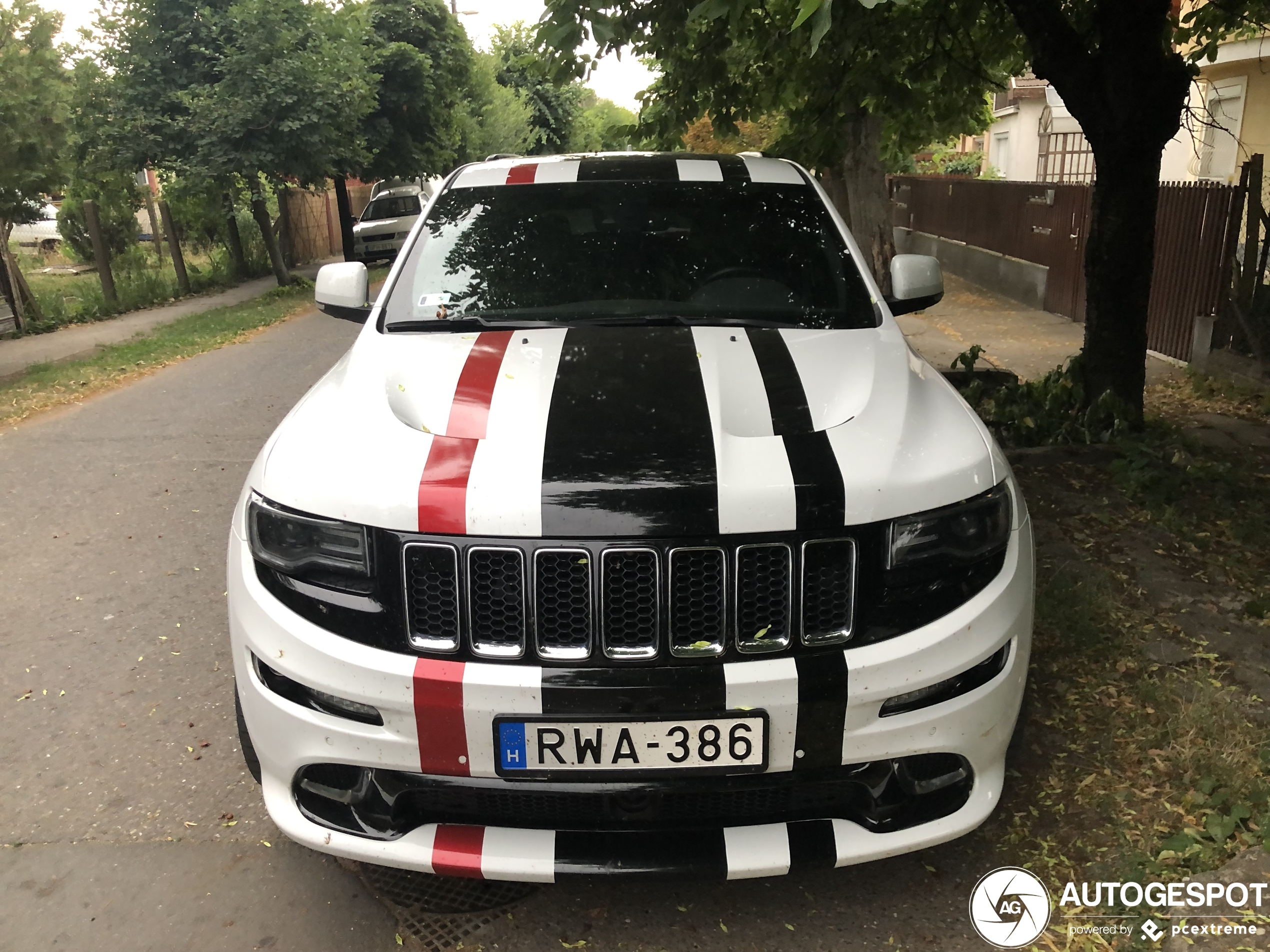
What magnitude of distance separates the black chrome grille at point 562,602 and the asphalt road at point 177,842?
74cm

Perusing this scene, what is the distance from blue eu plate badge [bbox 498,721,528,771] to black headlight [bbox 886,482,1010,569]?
34.8 inches

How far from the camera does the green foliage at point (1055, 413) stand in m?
6.15

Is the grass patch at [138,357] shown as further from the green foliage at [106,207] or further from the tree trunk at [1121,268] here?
the tree trunk at [1121,268]

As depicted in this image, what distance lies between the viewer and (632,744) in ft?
7.42

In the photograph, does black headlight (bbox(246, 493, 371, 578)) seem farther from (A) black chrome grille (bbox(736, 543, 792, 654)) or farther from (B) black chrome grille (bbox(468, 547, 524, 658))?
(A) black chrome grille (bbox(736, 543, 792, 654))

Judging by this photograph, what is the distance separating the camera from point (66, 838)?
121 inches

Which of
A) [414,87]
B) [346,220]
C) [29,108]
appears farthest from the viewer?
[346,220]

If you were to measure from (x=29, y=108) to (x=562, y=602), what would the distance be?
44.6 feet

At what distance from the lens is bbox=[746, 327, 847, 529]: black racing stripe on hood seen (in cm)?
227

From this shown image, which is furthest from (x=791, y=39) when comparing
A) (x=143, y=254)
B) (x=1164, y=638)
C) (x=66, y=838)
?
(x=143, y=254)

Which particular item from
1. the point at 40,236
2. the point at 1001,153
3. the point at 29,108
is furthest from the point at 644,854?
the point at 40,236

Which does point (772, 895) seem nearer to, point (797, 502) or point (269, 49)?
point (797, 502)

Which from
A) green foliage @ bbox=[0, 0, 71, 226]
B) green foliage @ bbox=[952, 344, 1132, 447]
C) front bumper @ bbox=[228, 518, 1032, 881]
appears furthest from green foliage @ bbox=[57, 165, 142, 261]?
front bumper @ bbox=[228, 518, 1032, 881]

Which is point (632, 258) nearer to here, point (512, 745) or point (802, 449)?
point (802, 449)
